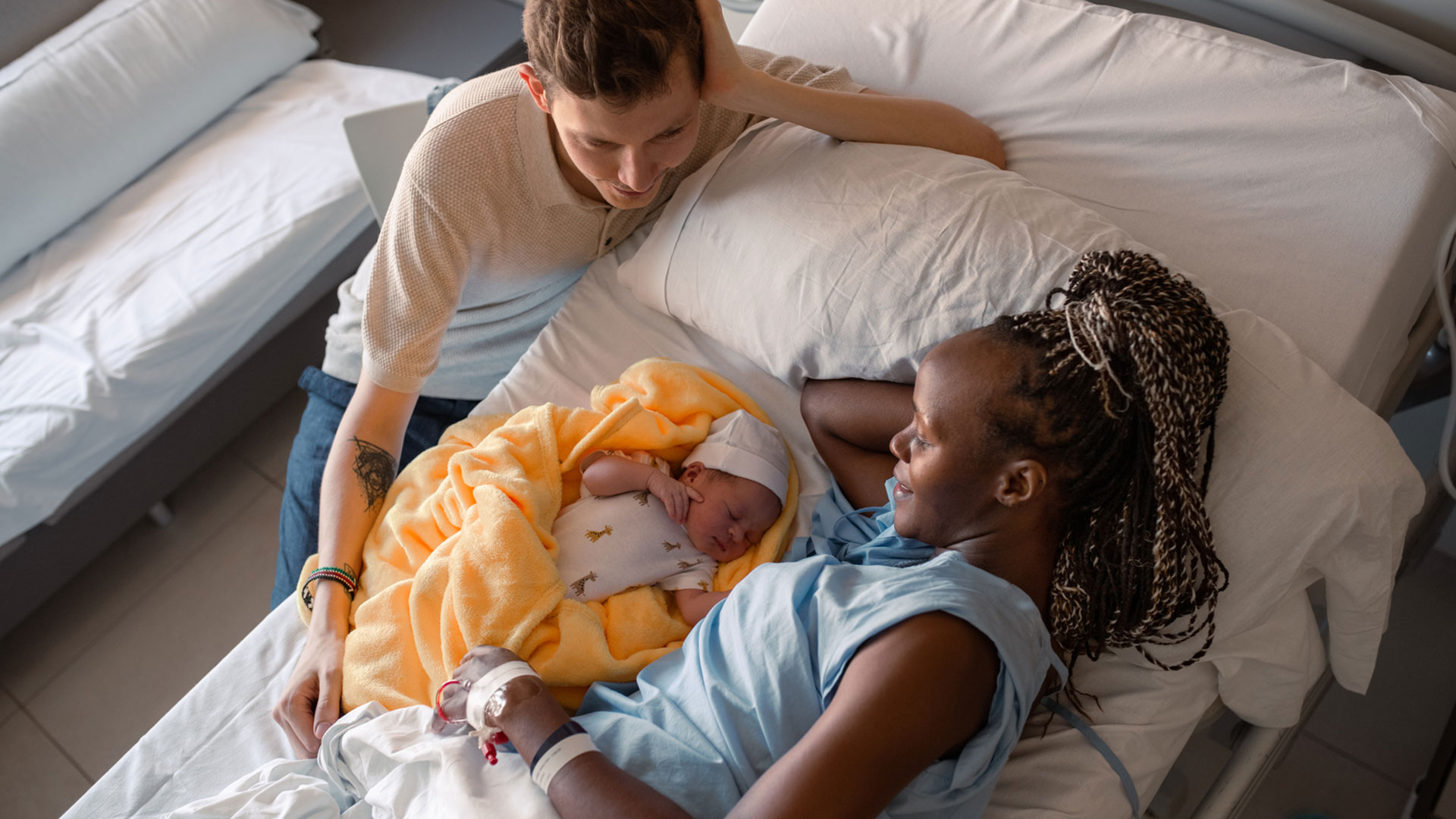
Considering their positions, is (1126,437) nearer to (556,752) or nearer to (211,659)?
(556,752)

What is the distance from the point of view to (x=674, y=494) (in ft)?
4.35

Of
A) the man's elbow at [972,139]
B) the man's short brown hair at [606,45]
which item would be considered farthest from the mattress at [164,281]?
the man's elbow at [972,139]

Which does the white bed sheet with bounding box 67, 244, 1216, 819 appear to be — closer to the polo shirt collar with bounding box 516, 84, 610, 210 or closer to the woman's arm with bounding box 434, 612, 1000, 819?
the woman's arm with bounding box 434, 612, 1000, 819

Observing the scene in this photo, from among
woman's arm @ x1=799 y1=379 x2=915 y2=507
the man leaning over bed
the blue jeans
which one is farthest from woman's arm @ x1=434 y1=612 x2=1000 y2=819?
the blue jeans

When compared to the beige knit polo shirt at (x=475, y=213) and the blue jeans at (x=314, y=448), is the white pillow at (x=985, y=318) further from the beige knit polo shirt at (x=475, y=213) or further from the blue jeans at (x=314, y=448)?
the blue jeans at (x=314, y=448)

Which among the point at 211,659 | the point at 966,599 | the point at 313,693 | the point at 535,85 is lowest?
the point at 211,659

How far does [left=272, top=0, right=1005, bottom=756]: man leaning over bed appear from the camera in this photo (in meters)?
1.15

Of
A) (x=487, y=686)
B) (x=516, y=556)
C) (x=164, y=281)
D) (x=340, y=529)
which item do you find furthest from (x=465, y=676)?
(x=164, y=281)

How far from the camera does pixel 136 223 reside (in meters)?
2.27

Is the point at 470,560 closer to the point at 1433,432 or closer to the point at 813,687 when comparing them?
the point at 813,687

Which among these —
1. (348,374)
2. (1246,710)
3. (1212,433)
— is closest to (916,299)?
(1212,433)

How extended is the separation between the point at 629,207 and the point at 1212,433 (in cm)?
81

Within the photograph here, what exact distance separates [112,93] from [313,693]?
183cm

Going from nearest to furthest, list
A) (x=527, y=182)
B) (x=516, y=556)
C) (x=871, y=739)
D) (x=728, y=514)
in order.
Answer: (x=871, y=739)
(x=516, y=556)
(x=728, y=514)
(x=527, y=182)
